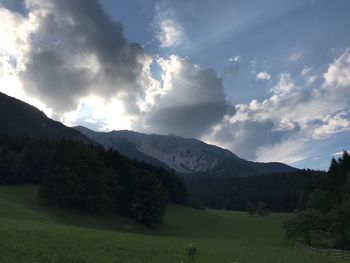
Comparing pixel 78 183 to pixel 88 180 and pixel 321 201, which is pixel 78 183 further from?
pixel 321 201

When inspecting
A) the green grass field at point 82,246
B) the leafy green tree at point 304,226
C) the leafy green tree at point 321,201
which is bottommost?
the green grass field at point 82,246

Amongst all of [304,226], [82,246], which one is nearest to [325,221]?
[304,226]

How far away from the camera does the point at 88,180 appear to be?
81938 millimetres

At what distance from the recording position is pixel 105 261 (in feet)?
97.1

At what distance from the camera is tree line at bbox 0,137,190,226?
81688 mm

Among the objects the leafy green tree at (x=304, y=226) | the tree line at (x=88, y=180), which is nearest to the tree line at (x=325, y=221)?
the leafy green tree at (x=304, y=226)

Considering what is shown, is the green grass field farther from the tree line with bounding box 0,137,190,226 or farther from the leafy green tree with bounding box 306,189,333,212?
the leafy green tree with bounding box 306,189,333,212

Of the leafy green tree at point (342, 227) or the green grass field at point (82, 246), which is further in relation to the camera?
the leafy green tree at point (342, 227)

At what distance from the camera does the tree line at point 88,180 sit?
8169 cm

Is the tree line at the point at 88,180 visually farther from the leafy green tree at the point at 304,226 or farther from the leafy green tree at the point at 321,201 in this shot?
the leafy green tree at the point at 321,201

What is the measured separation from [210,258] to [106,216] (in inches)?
1866

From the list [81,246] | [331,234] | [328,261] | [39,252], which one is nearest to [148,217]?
[331,234]

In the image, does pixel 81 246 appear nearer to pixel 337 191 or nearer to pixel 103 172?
pixel 103 172

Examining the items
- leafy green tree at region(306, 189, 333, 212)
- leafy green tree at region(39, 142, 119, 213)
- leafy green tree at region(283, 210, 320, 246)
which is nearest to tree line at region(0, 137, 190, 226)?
leafy green tree at region(39, 142, 119, 213)
